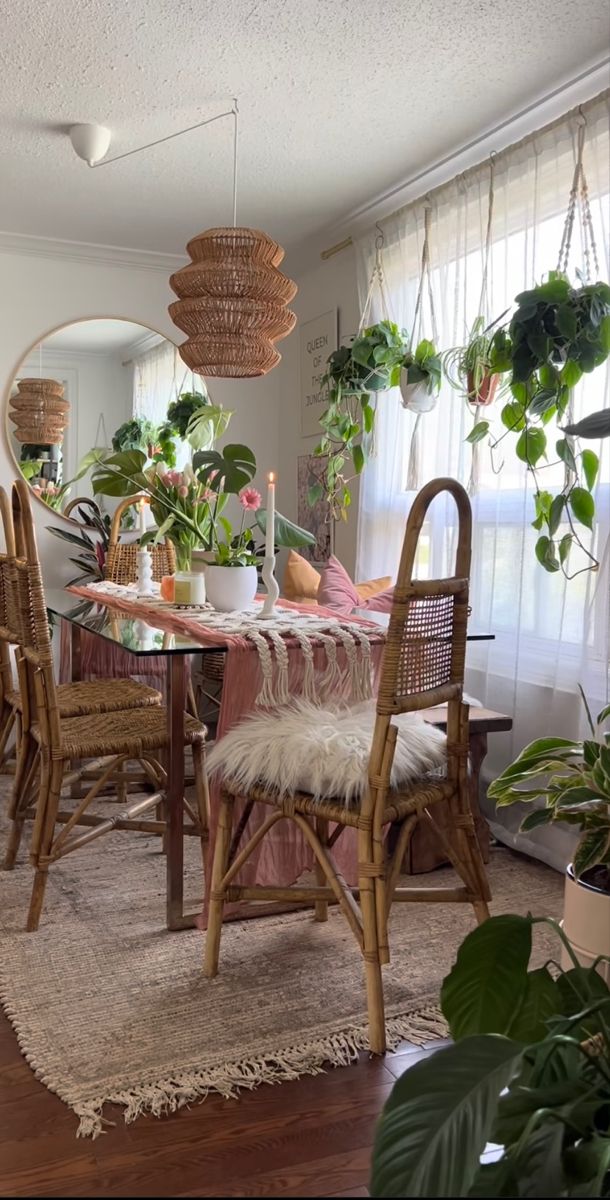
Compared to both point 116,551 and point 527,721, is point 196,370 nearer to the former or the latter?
point 116,551

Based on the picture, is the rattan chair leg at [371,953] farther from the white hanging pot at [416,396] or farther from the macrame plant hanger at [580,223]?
the white hanging pot at [416,396]

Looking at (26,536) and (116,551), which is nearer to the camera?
(26,536)

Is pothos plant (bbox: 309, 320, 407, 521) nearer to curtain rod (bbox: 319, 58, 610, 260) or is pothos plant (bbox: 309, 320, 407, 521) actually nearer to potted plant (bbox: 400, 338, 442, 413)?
potted plant (bbox: 400, 338, 442, 413)

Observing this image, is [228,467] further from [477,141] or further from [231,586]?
[477,141]

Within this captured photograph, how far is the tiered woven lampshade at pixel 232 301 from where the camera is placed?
2.66 m

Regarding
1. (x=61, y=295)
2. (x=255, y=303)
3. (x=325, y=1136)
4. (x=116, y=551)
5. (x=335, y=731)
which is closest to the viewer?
(x=325, y=1136)

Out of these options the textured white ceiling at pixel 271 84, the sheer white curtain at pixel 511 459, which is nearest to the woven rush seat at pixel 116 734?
the sheer white curtain at pixel 511 459

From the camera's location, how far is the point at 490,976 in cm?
139

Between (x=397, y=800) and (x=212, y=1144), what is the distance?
696 millimetres

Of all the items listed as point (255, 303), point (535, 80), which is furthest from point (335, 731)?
point (535, 80)

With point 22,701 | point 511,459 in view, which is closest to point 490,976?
point 22,701

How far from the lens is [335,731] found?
205cm

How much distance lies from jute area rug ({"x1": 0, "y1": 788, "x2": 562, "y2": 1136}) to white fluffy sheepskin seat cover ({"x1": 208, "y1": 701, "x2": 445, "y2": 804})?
441 millimetres

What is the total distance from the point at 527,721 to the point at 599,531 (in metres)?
0.70
